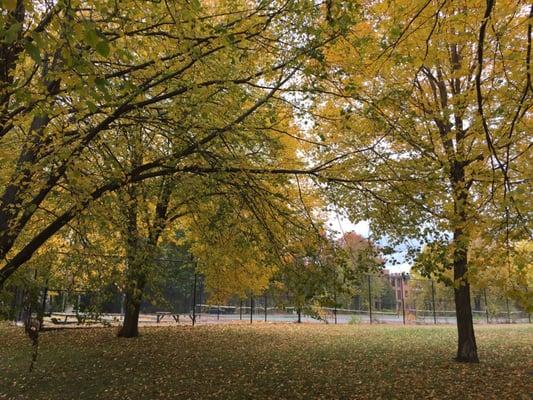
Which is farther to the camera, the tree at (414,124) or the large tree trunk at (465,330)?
the large tree trunk at (465,330)

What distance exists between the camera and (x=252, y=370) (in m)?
8.45

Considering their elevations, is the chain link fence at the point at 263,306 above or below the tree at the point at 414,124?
below

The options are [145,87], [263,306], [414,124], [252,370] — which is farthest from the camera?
[263,306]

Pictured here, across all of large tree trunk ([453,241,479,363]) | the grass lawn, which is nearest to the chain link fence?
large tree trunk ([453,241,479,363])

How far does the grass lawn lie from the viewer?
6793 millimetres

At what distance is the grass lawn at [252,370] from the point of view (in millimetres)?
6793

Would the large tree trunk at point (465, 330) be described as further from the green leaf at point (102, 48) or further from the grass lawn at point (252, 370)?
the green leaf at point (102, 48)

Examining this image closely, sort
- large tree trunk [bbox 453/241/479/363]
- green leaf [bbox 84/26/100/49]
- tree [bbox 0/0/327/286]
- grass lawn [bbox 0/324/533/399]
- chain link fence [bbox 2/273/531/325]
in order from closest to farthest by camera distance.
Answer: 1. green leaf [bbox 84/26/100/49]
2. tree [bbox 0/0/327/286]
3. chain link fence [bbox 2/273/531/325]
4. grass lawn [bbox 0/324/533/399]
5. large tree trunk [bbox 453/241/479/363]

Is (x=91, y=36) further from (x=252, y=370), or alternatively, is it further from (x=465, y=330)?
(x=465, y=330)

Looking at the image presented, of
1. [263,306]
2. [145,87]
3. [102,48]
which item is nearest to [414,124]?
[145,87]

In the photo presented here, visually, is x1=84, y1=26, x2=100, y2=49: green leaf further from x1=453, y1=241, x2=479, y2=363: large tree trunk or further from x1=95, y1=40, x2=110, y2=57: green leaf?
x1=453, y1=241, x2=479, y2=363: large tree trunk

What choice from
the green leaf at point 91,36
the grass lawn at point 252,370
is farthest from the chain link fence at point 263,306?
the green leaf at point 91,36

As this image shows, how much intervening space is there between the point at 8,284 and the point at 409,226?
5979 millimetres

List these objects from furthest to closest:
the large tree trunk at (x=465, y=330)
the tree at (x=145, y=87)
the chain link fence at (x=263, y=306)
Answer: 1. the large tree trunk at (x=465, y=330)
2. the chain link fence at (x=263, y=306)
3. the tree at (x=145, y=87)
